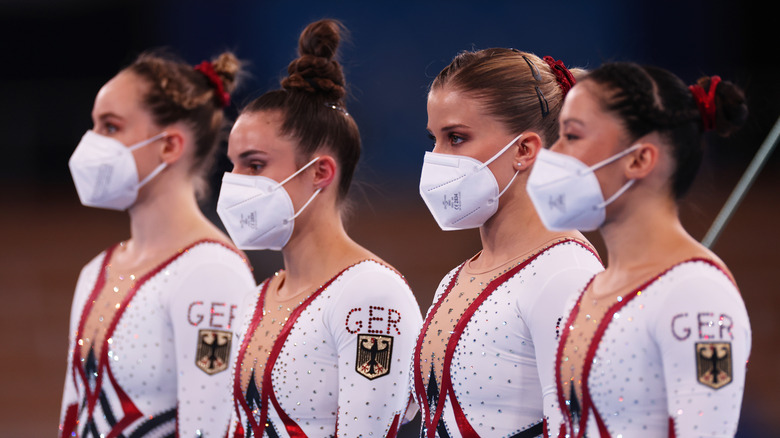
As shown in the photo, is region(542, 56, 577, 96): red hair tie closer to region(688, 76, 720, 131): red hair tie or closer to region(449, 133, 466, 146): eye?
region(449, 133, 466, 146): eye

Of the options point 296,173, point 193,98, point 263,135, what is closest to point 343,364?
point 296,173

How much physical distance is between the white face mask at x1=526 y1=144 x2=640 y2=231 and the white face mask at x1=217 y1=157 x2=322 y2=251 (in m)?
0.74

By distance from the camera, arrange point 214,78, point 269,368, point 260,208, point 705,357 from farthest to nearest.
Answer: point 214,78
point 260,208
point 269,368
point 705,357

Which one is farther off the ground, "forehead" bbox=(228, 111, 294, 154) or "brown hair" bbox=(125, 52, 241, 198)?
"brown hair" bbox=(125, 52, 241, 198)

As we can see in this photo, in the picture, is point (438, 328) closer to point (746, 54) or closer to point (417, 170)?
point (417, 170)

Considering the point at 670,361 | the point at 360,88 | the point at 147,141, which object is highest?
the point at 360,88

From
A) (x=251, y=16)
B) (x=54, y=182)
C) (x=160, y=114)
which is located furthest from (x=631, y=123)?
(x=54, y=182)

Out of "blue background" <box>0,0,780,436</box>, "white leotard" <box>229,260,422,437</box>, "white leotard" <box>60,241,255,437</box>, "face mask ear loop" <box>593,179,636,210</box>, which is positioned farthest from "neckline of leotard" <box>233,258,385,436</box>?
"blue background" <box>0,0,780,436</box>

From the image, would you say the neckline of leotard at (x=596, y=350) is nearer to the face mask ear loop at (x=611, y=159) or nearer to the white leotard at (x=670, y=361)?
the white leotard at (x=670, y=361)

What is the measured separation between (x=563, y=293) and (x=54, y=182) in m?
4.99

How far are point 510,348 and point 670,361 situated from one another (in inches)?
17.0

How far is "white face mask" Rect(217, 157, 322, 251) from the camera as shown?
2.27 metres

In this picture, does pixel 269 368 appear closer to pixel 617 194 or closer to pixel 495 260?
pixel 495 260

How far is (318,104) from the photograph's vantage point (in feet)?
7.67
